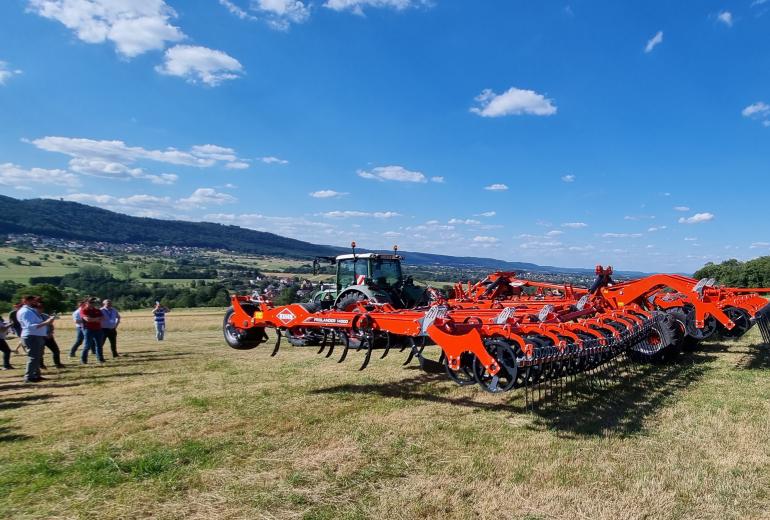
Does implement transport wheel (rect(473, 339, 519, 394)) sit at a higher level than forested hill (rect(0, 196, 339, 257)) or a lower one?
lower

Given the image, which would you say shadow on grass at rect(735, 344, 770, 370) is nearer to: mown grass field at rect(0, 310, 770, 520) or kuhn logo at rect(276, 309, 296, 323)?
mown grass field at rect(0, 310, 770, 520)

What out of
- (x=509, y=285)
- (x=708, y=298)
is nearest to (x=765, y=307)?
(x=708, y=298)

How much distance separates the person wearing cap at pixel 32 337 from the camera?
322 inches

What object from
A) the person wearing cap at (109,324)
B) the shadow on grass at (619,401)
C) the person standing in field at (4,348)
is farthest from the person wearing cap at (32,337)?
A: the shadow on grass at (619,401)

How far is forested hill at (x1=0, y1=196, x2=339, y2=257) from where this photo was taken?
126m

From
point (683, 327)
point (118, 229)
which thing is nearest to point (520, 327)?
point (683, 327)

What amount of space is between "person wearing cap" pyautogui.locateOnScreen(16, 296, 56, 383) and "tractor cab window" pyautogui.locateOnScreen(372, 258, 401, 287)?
597cm

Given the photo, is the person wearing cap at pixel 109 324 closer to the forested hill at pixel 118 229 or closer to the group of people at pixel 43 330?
the group of people at pixel 43 330

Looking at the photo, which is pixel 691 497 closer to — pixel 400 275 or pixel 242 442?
pixel 242 442

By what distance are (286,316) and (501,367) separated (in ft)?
10.7

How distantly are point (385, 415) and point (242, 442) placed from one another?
1.64 metres

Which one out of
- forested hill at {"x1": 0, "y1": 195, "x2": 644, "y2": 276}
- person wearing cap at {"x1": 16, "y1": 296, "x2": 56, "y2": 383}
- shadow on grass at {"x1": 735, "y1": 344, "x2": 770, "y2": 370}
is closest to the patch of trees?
shadow on grass at {"x1": 735, "y1": 344, "x2": 770, "y2": 370}

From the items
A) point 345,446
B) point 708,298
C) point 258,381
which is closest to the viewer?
point 345,446

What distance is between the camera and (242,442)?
16.0ft
